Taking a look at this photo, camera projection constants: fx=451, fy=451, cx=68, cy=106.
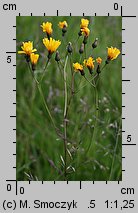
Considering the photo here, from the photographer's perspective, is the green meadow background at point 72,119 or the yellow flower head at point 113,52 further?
the green meadow background at point 72,119

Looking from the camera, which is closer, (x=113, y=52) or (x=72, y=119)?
(x=113, y=52)

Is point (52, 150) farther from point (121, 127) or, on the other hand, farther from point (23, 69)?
point (23, 69)

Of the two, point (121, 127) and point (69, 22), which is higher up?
point (69, 22)

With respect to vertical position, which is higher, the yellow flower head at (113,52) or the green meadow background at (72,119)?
the yellow flower head at (113,52)

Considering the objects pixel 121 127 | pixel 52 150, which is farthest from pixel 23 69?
pixel 121 127

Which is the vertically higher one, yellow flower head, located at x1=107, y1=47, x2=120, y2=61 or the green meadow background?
yellow flower head, located at x1=107, y1=47, x2=120, y2=61

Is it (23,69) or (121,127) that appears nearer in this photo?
(121,127)

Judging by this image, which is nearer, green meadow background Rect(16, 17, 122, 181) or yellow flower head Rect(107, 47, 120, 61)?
yellow flower head Rect(107, 47, 120, 61)

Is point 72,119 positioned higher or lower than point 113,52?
lower
